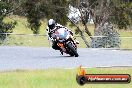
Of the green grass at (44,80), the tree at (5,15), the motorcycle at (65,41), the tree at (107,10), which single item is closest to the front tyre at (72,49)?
the motorcycle at (65,41)

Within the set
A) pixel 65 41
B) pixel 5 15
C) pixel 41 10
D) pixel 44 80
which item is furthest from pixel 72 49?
pixel 41 10

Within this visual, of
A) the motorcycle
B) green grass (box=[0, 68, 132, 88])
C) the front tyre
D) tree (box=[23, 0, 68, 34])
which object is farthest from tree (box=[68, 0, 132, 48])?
green grass (box=[0, 68, 132, 88])

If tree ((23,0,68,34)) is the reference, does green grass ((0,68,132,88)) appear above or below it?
below

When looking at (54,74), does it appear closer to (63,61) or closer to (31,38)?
(63,61)

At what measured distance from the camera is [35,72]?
14227 mm

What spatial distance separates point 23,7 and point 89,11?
6707mm

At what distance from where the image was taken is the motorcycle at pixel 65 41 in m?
20.2

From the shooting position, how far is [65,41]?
66.8 feet

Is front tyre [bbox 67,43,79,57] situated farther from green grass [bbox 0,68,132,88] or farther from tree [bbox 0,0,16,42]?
tree [bbox 0,0,16,42]

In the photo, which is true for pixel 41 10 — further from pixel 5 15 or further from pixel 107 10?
pixel 5 15

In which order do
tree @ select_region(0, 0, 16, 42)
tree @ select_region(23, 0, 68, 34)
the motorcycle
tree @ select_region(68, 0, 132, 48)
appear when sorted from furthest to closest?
tree @ select_region(68, 0, 132, 48) → tree @ select_region(23, 0, 68, 34) → tree @ select_region(0, 0, 16, 42) → the motorcycle

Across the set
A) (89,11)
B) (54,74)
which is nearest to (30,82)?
(54,74)

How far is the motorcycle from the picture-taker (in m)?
20.2

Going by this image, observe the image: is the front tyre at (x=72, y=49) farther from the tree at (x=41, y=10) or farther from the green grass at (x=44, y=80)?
the tree at (x=41, y=10)
